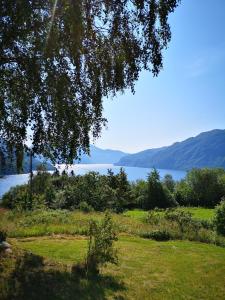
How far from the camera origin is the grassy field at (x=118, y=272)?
1030 cm

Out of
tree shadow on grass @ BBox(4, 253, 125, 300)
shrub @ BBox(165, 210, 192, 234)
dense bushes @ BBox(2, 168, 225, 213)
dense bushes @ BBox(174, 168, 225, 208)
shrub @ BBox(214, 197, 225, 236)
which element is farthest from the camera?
dense bushes @ BBox(174, 168, 225, 208)

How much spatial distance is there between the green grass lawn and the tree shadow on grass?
0.10m

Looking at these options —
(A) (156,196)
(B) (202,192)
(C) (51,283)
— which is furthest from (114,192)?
(C) (51,283)

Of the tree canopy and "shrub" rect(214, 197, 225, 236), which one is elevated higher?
the tree canopy

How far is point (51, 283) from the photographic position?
10531mm

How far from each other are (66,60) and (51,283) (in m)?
6.12

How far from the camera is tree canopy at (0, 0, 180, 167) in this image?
32.4 ft

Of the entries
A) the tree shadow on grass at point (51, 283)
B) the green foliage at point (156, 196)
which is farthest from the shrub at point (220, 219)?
the green foliage at point (156, 196)

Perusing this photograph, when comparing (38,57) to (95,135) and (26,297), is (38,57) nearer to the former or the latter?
(95,135)

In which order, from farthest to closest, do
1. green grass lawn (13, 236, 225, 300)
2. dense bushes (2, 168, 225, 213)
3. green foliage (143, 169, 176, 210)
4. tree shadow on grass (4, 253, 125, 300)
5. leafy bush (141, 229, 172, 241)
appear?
green foliage (143, 169, 176, 210) → dense bushes (2, 168, 225, 213) → leafy bush (141, 229, 172, 241) → green grass lawn (13, 236, 225, 300) → tree shadow on grass (4, 253, 125, 300)

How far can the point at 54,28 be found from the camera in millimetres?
9766

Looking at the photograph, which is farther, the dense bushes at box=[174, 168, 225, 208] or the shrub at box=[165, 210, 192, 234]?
the dense bushes at box=[174, 168, 225, 208]

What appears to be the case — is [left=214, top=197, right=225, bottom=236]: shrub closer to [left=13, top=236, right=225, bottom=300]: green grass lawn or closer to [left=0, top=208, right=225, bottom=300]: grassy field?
[left=0, top=208, right=225, bottom=300]: grassy field

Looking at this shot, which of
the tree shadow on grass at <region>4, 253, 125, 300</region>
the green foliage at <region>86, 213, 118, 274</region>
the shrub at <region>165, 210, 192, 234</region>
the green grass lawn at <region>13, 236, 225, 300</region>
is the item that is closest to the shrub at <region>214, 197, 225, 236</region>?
the shrub at <region>165, 210, 192, 234</region>
